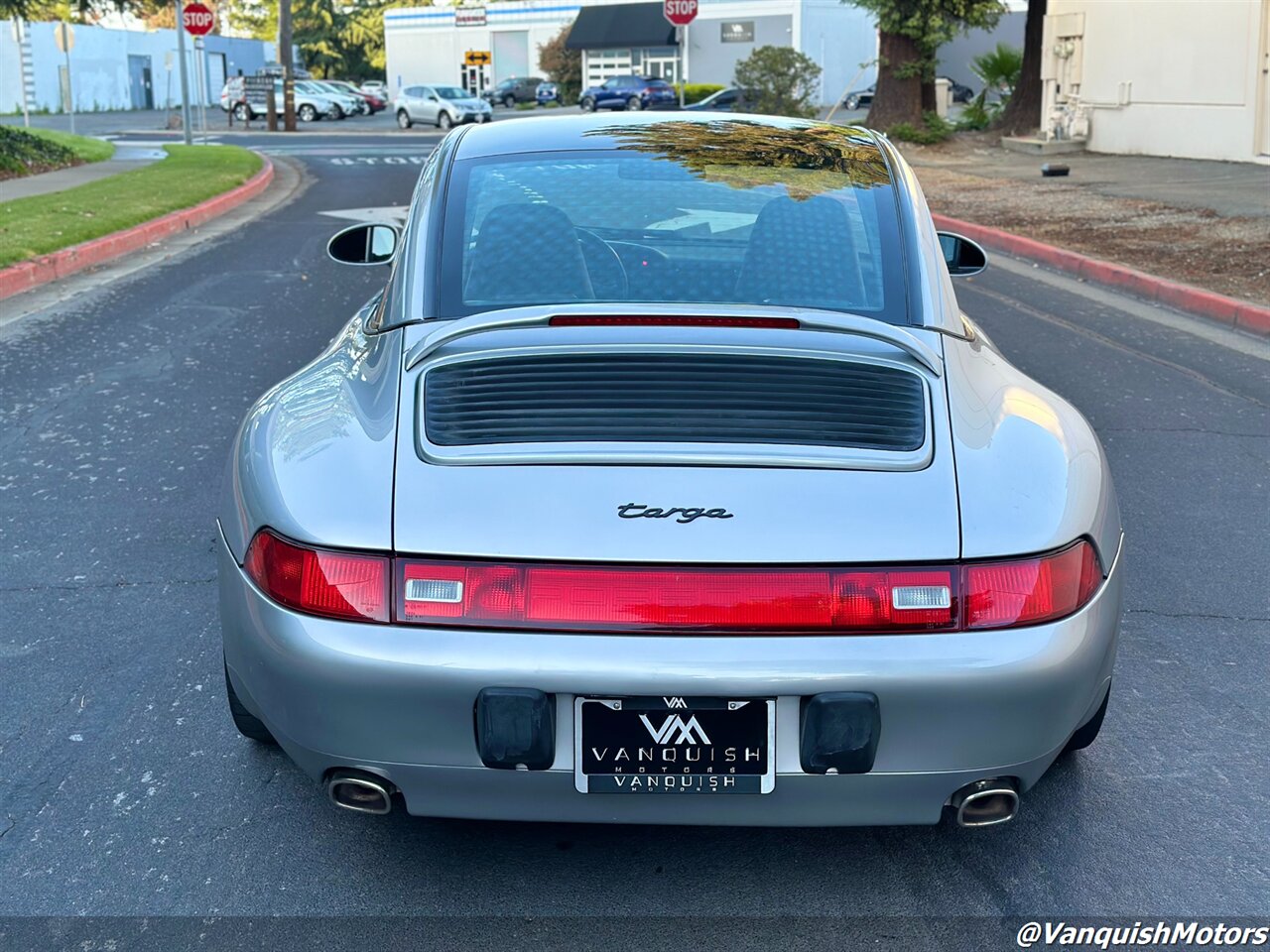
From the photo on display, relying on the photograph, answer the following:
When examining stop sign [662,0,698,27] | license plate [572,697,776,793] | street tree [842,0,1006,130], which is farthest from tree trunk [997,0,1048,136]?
license plate [572,697,776,793]

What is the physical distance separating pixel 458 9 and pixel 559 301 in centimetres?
7692

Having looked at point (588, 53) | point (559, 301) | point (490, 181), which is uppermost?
point (588, 53)

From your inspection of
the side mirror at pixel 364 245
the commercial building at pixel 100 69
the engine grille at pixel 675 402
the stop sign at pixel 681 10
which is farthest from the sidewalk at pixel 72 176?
the commercial building at pixel 100 69

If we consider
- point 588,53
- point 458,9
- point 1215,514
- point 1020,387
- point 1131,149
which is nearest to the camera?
point 1020,387

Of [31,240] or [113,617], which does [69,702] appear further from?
[31,240]

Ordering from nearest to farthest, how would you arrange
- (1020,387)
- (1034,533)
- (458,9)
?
(1034,533), (1020,387), (458,9)

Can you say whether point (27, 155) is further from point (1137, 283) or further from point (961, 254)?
point (961, 254)

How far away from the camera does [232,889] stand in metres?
2.79

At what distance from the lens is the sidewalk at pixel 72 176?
60.5ft

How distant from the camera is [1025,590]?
97.5 inches

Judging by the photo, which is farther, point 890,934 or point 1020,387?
point 1020,387

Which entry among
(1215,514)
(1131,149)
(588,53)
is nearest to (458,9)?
(588,53)

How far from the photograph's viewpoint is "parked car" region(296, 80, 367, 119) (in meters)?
55.0

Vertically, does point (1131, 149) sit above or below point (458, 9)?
below
